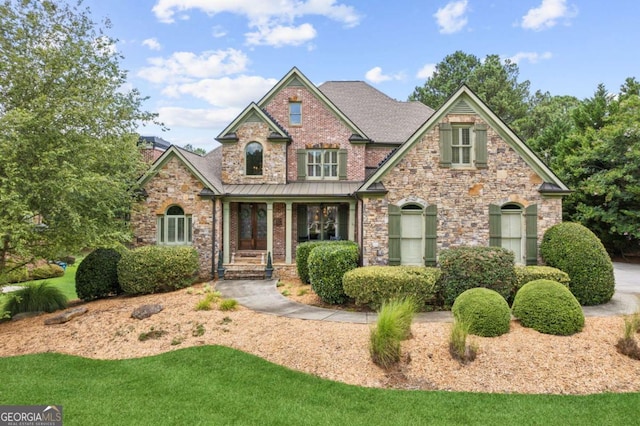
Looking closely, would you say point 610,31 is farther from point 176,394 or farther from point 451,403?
point 176,394

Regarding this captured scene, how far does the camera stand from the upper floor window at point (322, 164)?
1667 centimetres

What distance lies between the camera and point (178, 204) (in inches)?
560

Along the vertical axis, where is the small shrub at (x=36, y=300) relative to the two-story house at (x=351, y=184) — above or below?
below

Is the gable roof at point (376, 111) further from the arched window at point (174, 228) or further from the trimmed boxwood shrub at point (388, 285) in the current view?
the arched window at point (174, 228)

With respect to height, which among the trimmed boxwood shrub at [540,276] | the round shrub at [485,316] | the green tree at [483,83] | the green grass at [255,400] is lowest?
the green grass at [255,400]

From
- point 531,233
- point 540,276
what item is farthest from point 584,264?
point 531,233

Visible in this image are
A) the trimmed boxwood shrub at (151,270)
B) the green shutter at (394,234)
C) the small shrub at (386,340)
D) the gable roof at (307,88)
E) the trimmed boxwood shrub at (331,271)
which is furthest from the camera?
the gable roof at (307,88)

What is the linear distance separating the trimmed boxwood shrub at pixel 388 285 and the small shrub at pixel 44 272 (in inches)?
744

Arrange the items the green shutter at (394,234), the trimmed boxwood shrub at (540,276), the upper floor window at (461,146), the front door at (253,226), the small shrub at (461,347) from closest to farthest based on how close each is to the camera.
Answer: the small shrub at (461,347) < the trimmed boxwood shrub at (540,276) < the green shutter at (394,234) < the upper floor window at (461,146) < the front door at (253,226)

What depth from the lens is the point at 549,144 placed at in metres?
27.0

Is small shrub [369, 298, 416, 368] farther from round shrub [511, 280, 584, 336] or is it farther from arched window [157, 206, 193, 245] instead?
arched window [157, 206, 193, 245]

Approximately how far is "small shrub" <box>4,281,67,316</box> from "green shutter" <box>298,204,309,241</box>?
9729 mm

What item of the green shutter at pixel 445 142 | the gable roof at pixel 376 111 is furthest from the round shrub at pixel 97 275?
the gable roof at pixel 376 111

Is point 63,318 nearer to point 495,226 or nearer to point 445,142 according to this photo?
point 445,142
